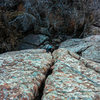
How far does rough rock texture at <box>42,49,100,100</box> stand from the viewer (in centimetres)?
299

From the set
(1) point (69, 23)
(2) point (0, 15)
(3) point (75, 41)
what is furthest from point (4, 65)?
(1) point (69, 23)

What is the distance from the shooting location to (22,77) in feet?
11.9

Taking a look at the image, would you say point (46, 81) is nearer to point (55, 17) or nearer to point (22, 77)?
point (22, 77)

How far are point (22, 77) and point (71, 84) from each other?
1.59 meters

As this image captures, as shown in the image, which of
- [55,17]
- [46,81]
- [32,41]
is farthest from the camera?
[55,17]

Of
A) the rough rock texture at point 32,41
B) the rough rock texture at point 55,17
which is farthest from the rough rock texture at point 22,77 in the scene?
the rough rock texture at point 55,17

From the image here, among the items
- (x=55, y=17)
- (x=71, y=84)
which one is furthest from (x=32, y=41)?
(x=71, y=84)

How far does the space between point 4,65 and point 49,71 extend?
5.95 feet

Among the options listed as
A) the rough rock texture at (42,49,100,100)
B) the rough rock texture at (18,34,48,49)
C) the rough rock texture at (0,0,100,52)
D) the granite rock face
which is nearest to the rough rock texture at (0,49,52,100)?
the granite rock face

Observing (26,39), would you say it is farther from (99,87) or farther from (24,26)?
(99,87)

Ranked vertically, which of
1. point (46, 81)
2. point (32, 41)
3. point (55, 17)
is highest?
point (55, 17)

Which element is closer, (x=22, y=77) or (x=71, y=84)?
(x=71, y=84)

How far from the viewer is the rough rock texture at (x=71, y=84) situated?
2.99 metres

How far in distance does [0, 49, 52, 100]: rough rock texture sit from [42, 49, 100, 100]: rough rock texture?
1.27 feet
